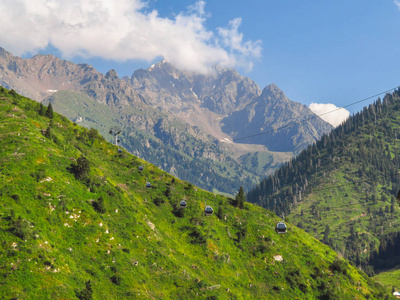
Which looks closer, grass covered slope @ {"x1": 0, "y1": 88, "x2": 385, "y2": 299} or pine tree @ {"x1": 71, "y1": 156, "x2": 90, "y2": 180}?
grass covered slope @ {"x1": 0, "y1": 88, "x2": 385, "y2": 299}

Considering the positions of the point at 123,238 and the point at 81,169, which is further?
the point at 81,169

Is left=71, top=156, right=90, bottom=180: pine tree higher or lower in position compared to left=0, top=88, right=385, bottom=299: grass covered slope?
higher

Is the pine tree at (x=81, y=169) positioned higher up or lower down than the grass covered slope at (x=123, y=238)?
higher up

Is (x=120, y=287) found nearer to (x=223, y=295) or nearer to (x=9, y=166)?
(x=223, y=295)

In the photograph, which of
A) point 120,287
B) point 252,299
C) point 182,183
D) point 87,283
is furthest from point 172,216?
point 87,283

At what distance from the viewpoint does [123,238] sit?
91.4 metres

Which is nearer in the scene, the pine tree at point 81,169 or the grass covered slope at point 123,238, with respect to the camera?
the grass covered slope at point 123,238

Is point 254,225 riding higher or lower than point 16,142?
lower

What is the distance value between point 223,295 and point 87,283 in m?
38.6

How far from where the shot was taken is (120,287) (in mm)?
75000

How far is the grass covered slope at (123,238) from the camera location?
67.9 metres

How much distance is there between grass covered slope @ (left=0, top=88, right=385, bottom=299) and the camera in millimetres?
67938

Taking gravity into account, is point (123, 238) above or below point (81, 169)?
below

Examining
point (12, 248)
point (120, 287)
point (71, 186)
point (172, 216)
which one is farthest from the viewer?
point (172, 216)
